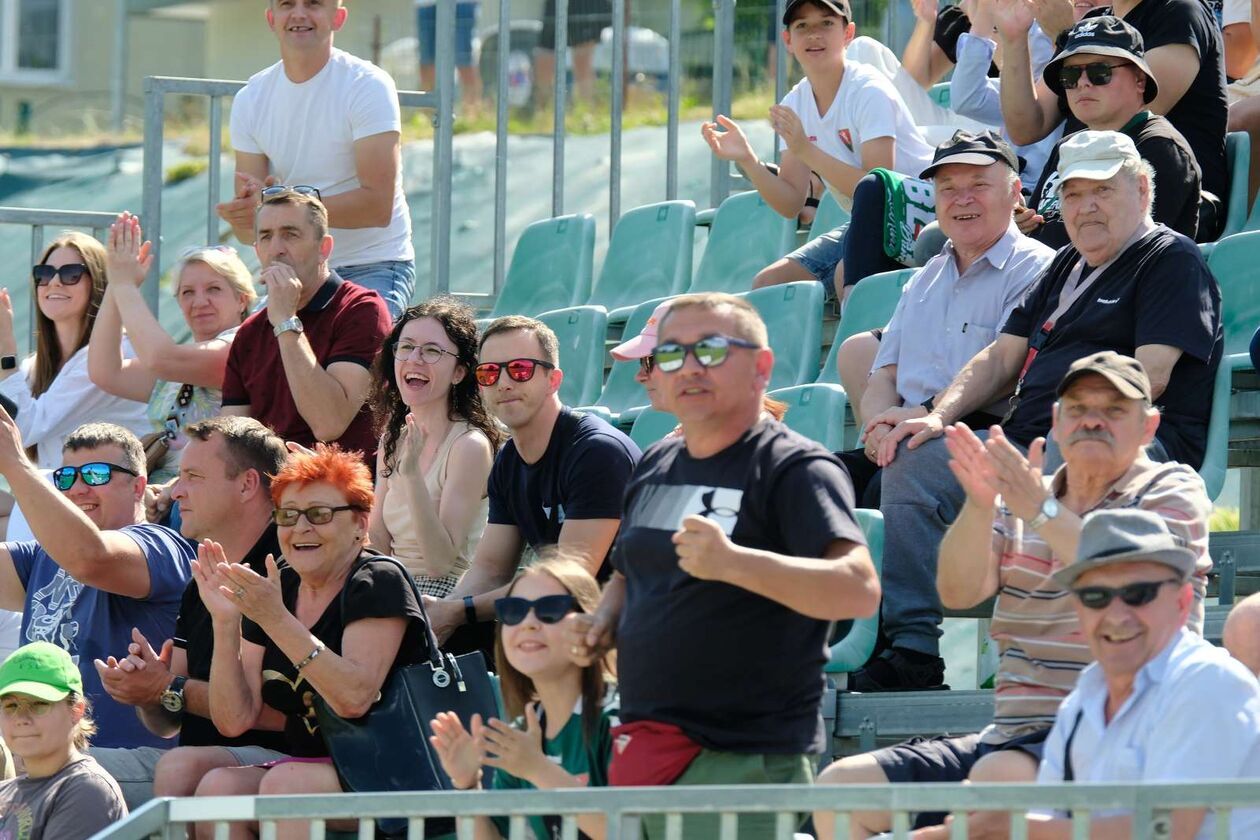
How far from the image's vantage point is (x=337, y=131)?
740 centimetres

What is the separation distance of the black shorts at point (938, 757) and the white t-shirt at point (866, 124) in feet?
11.4

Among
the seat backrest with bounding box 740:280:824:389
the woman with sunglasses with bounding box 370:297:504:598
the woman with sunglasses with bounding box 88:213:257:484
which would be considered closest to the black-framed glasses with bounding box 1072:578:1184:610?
the woman with sunglasses with bounding box 370:297:504:598

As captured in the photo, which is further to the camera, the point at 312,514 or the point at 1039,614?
the point at 312,514

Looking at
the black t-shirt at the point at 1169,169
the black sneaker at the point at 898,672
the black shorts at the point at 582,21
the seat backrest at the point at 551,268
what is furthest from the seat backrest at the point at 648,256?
the black shorts at the point at 582,21

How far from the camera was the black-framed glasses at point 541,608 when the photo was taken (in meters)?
4.12

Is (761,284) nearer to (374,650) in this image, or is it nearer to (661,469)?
(374,650)

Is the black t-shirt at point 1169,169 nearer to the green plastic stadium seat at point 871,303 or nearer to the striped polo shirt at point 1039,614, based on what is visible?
the green plastic stadium seat at point 871,303

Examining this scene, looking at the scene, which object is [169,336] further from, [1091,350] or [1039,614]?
[1039,614]

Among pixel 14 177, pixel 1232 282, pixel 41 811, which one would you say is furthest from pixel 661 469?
pixel 14 177

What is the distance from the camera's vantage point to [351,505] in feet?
16.4

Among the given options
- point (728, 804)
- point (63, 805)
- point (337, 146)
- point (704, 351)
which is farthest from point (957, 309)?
point (728, 804)

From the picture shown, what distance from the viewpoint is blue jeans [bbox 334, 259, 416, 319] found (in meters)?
7.34

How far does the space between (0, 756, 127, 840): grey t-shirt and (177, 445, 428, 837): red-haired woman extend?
0.24 m

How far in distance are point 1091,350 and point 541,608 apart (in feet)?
6.11
